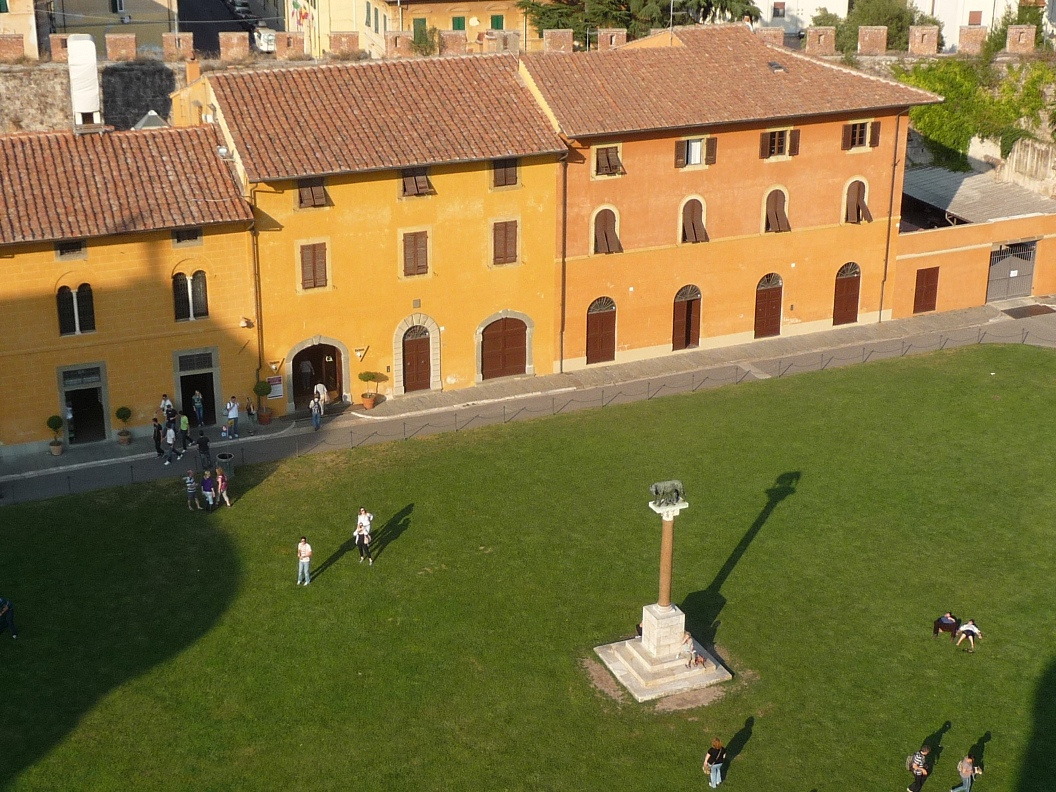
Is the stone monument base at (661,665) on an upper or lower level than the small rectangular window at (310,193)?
lower

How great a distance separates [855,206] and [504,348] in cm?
1474

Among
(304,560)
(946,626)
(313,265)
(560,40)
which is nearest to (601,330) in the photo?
(313,265)

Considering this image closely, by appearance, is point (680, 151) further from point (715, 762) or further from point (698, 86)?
point (715, 762)

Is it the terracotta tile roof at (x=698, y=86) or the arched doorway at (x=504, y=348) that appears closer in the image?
the terracotta tile roof at (x=698, y=86)

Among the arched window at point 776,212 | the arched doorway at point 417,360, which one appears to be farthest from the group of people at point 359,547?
the arched window at point 776,212

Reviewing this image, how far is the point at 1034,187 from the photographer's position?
66.3 meters

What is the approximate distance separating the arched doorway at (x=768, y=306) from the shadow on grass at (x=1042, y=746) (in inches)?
892

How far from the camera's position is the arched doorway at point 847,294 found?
56.4 meters

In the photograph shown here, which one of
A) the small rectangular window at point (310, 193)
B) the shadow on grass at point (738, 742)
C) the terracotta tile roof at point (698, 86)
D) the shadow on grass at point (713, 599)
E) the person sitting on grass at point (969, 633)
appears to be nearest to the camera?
the shadow on grass at point (738, 742)

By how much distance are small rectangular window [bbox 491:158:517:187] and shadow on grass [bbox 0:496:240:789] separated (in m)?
15.0

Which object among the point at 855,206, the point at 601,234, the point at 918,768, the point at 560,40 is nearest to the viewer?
the point at 918,768

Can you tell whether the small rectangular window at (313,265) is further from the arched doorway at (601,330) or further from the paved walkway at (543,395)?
the arched doorway at (601,330)

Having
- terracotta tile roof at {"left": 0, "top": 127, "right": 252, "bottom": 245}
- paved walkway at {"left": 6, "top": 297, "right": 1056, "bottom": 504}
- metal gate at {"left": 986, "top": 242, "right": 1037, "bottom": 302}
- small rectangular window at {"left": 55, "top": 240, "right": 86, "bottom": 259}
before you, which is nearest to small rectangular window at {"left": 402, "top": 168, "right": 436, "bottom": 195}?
terracotta tile roof at {"left": 0, "top": 127, "right": 252, "bottom": 245}

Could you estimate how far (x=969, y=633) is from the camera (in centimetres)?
3606
